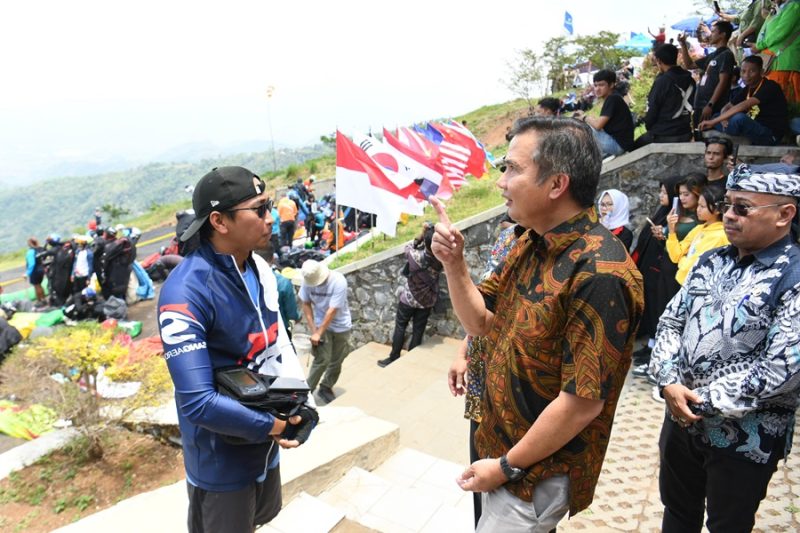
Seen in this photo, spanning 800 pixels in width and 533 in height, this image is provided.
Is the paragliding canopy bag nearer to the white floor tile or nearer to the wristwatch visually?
the wristwatch

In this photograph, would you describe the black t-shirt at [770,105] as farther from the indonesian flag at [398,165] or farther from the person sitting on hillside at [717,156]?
the indonesian flag at [398,165]

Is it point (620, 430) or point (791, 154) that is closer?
point (620, 430)

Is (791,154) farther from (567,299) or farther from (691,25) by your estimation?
(691,25)

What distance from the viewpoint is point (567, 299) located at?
1.45 m

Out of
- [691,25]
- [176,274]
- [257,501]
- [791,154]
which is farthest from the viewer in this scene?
[691,25]

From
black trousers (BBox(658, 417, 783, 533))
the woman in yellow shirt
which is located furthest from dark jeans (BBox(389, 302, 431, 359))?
black trousers (BBox(658, 417, 783, 533))

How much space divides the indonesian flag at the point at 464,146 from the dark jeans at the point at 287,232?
163 inches

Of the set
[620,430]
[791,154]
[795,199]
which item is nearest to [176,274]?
[795,199]

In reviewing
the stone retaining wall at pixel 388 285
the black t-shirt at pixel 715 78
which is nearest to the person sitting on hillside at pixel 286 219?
the stone retaining wall at pixel 388 285

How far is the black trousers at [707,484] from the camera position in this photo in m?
1.93

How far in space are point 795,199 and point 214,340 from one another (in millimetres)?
2236

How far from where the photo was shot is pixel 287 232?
12.6 m

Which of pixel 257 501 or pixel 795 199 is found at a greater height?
pixel 795 199

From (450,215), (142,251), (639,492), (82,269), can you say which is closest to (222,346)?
(639,492)
